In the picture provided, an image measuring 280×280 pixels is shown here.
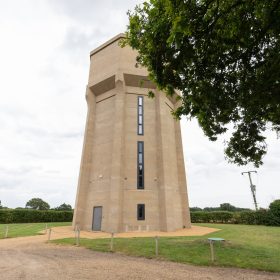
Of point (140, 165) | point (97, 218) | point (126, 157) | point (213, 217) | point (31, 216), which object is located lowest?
point (97, 218)

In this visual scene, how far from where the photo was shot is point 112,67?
30.9 metres

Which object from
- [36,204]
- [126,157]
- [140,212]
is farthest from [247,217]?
[36,204]

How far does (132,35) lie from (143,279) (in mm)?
9091

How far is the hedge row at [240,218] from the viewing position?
3259 centimetres

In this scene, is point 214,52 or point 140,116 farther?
point 140,116

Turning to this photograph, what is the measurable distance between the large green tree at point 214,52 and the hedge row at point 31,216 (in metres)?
38.0

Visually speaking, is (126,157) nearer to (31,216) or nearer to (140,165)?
(140,165)

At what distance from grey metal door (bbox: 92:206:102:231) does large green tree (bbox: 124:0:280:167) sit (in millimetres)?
18559

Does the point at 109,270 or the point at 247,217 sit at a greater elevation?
the point at 247,217

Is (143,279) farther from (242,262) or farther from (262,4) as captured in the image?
(262,4)

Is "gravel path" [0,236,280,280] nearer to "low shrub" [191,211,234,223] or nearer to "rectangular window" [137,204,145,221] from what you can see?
"rectangular window" [137,204,145,221]

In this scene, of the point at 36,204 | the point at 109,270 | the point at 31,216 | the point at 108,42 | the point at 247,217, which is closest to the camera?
the point at 109,270

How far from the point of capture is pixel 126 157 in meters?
28.0

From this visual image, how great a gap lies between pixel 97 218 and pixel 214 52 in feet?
73.4
